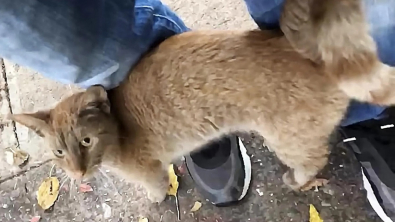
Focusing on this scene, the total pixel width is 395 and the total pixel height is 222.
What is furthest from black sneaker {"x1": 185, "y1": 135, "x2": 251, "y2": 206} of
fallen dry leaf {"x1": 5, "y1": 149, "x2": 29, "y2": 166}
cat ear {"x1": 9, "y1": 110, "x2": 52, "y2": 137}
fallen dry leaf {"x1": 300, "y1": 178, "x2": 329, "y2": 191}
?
fallen dry leaf {"x1": 5, "y1": 149, "x2": 29, "y2": 166}

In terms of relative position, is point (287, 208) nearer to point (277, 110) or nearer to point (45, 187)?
point (277, 110)

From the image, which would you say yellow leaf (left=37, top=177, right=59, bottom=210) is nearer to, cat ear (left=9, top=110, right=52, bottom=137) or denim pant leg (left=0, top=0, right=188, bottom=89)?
cat ear (left=9, top=110, right=52, bottom=137)

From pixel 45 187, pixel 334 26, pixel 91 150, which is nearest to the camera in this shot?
pixel 334 26

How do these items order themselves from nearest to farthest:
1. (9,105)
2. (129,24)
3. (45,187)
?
(129,24), (45,187), (9,105)

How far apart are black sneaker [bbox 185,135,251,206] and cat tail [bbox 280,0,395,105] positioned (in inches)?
16.0

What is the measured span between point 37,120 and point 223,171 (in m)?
0.44

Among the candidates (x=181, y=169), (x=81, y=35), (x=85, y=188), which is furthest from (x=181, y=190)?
(x=81, y=35)

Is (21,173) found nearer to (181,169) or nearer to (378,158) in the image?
(181,169)

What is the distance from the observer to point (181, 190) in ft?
4.33

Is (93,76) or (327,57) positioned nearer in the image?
(327,57)

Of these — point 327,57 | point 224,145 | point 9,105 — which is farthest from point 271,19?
point 9,105

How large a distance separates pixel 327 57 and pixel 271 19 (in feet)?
0.43

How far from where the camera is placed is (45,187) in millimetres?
1379

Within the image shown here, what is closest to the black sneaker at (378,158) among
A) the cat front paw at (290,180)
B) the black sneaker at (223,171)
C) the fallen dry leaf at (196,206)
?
the cat front paw at (290,180)
